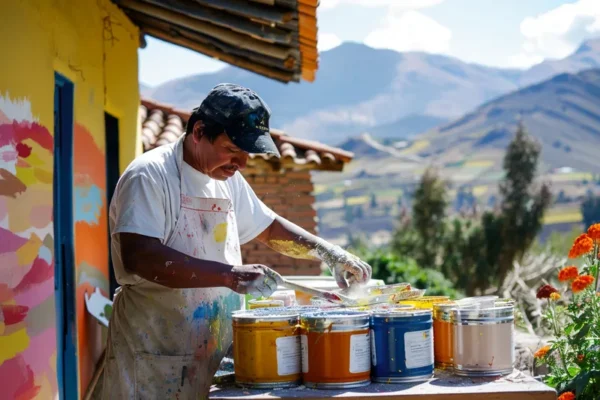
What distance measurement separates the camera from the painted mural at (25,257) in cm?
397

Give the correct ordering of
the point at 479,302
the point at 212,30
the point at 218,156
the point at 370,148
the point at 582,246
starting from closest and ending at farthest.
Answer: the point at 479,302
the point at 218,156
the point at 582,246
the point at 212,30
the point at 370,148

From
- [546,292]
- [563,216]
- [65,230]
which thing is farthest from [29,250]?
[563,216]

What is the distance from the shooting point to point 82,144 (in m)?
5.87

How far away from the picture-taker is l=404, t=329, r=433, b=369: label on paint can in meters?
2.85

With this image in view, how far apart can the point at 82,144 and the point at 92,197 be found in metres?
0.48

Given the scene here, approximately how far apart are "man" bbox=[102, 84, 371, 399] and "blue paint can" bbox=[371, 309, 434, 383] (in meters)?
0.44

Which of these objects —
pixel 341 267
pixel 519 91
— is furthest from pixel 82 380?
pixel 519 91

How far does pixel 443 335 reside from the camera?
305 cm

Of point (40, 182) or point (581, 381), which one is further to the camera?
point (40, 182)

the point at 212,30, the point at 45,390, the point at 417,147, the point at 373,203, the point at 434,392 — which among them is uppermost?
the point at 417,147

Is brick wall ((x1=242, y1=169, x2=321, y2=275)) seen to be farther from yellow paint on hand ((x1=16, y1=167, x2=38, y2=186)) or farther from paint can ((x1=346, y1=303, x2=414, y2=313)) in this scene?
paint can ((x1=346, y1=303, x2=414, y2=313))

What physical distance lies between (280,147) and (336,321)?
8.24 m

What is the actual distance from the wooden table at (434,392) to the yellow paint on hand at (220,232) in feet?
2.53

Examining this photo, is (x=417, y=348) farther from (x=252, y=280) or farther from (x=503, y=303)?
(x=252, y=280)
